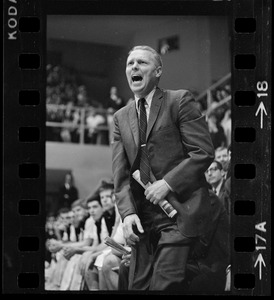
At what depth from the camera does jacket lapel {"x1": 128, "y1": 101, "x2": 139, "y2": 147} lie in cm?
499

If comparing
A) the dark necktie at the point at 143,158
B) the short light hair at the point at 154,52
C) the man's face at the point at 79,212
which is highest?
the short light hair at the point at 154,52

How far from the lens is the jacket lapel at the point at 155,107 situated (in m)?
4.98

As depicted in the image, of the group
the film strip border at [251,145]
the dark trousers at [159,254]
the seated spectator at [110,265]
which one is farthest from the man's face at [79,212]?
the film strip border at [251,145]

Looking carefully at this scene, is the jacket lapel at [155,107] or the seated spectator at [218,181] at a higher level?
the jacket lapel at [155,107]

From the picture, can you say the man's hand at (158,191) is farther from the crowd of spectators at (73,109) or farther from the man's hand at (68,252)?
the man's hand at (68,252)

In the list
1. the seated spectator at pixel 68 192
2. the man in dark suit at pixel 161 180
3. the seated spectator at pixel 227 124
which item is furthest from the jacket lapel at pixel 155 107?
the seated spectator at pixel 68 192

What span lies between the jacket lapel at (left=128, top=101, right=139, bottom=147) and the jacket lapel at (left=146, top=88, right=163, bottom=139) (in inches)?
2.6

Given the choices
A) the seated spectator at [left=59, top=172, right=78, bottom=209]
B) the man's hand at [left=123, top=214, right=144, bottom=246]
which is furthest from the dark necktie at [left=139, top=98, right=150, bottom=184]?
the seated spectator at [left=59, top=172, right=78, bottom=209]

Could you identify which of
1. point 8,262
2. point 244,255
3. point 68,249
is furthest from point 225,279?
point 8,262

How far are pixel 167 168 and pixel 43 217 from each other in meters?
0.79

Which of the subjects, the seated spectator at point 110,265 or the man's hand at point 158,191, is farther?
the seated spectator at point 110,265

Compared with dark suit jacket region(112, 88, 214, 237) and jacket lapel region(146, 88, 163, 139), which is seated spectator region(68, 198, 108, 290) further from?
jacket lapel region(146, 88, 163, 139)

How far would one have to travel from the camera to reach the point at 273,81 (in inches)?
198

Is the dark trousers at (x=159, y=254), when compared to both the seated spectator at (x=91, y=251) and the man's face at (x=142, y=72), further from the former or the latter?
the man's face at (x=142, y=72)
